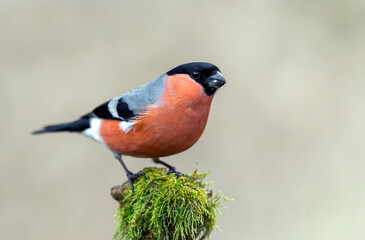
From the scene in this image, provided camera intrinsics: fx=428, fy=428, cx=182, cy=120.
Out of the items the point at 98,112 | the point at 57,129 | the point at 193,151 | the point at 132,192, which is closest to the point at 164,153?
the point at 132,192

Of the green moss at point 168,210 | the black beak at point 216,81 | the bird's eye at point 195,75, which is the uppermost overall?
the bird's eye at point 195,75

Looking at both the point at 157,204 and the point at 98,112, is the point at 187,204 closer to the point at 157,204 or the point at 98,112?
the point at 157,204

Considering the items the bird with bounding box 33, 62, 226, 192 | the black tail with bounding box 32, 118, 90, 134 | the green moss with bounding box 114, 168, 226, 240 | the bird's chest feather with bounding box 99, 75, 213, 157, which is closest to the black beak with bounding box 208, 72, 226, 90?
the bird with bounding box 33, 62, 226, 192

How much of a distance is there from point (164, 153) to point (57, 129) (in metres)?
1.65

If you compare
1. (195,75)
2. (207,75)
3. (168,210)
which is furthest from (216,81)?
(168,210)

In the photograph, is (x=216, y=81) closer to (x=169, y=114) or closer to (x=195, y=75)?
(x=195, y=75)

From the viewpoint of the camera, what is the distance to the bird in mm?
3822

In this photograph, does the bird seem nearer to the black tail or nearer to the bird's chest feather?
the bird's chest feather

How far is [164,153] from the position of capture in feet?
13.0

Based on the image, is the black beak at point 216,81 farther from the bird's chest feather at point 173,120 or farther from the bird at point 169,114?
the bird's chest feather at point 173,120

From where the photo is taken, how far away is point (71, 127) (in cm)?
501

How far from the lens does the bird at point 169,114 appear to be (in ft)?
12.5

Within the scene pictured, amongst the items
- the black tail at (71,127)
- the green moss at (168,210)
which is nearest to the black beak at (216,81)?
the green moss at (168,210)

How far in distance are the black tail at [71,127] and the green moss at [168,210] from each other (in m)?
1.52
